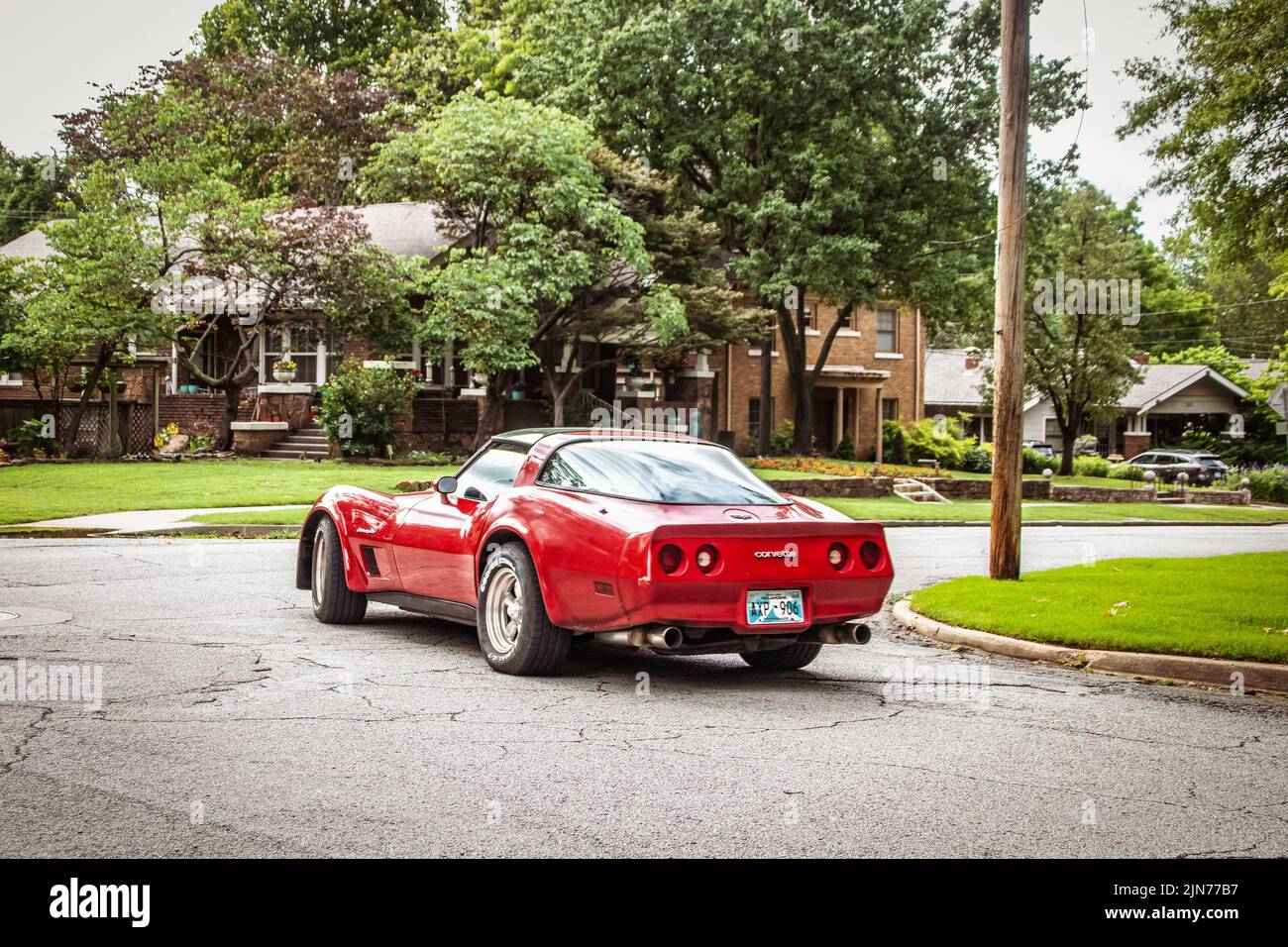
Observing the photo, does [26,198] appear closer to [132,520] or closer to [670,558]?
[132,520]

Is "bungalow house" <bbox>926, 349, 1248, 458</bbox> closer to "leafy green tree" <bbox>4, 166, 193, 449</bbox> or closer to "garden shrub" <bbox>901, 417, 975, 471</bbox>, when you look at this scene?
"garden shrub" <bbox>901, 417, 975, 471</bbox>

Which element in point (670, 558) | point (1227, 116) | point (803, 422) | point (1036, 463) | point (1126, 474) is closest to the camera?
point (670, 558)

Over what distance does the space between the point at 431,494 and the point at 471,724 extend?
3079mm

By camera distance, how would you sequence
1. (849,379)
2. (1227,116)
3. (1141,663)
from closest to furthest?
(1141,663) → (1227,116) → (849,379)

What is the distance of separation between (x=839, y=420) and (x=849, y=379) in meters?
1.53

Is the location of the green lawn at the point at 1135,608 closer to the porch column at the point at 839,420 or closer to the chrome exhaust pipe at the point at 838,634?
the chrome exhaust pipe at the point at 838,634

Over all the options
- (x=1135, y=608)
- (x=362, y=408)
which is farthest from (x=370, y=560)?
(x=362, y=408)

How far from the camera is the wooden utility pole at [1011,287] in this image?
12570mm

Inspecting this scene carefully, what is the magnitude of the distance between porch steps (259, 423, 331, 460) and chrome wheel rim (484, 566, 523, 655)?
985 inches

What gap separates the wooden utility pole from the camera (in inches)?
495

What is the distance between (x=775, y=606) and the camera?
7.49 meters
